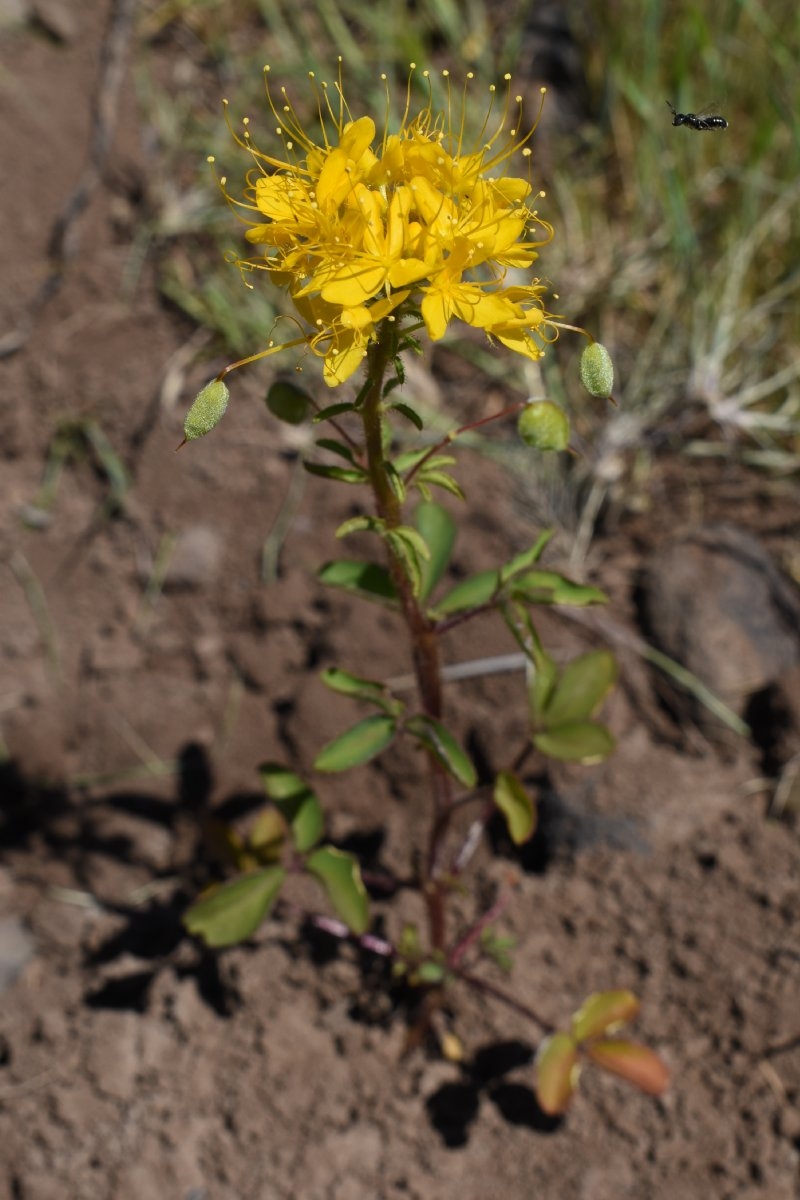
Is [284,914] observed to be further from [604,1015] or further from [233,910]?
[604,1015]

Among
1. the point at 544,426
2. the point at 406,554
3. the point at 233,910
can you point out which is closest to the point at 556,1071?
the point at 233,910

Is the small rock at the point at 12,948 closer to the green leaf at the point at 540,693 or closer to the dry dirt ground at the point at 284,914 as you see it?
the dry dirt ground at the point at 284,914

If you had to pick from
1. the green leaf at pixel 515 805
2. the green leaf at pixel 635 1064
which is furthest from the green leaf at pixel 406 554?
the green leaf at pixel 635 1064

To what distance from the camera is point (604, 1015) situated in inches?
71.5

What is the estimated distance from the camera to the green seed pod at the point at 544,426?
4.23ft

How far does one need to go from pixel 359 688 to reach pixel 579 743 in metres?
0.41

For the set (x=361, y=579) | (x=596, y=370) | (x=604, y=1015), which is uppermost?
(x=596, y=370)

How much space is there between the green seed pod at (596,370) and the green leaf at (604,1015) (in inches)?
42.9

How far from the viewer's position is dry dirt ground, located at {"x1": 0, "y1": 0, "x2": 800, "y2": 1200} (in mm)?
1914

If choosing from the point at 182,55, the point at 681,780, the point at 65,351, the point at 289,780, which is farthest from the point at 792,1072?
the point at 182,55

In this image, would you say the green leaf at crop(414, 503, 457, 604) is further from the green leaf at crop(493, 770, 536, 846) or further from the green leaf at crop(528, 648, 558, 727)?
the green leaf at crop(493, 770, 536, 846)

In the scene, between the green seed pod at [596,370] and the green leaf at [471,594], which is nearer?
the green seed pod at [596,370]

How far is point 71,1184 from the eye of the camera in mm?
1924

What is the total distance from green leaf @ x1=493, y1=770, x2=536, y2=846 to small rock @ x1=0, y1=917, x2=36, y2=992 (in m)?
1.10
